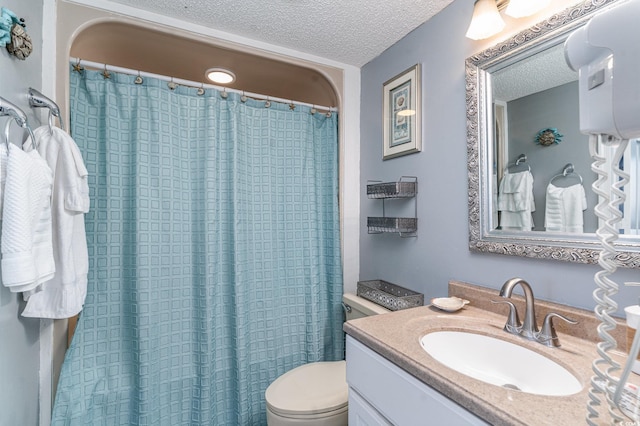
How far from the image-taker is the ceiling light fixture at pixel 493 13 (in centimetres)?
101

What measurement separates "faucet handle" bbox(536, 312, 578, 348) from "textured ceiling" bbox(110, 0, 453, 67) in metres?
1.35

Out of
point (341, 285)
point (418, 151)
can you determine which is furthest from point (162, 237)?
point (418, 151)

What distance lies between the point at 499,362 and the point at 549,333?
170 millimetres

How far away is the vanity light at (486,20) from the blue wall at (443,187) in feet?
0.30

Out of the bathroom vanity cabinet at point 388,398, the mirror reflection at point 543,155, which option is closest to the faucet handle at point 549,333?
the mirror reflection at point 543,155

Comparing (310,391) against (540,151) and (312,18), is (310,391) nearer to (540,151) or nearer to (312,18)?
(540,151)

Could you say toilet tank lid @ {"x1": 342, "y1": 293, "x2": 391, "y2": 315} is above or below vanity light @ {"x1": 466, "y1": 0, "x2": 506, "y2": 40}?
below

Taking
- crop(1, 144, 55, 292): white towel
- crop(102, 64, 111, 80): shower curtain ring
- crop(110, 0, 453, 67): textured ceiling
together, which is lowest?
crop(1, 144, 55, 292): white towel

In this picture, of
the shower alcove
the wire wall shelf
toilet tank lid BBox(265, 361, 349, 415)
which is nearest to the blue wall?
the wire wall shelf

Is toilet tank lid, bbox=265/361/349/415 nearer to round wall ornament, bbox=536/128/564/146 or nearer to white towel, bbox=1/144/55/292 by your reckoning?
white towel, bbox=1/144/55/292

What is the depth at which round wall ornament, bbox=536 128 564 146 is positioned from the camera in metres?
0.96

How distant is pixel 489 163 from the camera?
1152 mm

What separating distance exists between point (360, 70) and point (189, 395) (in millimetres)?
2196

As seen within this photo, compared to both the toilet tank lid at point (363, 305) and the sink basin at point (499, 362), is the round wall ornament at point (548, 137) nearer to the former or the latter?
the sink basin at point (499, 362)
